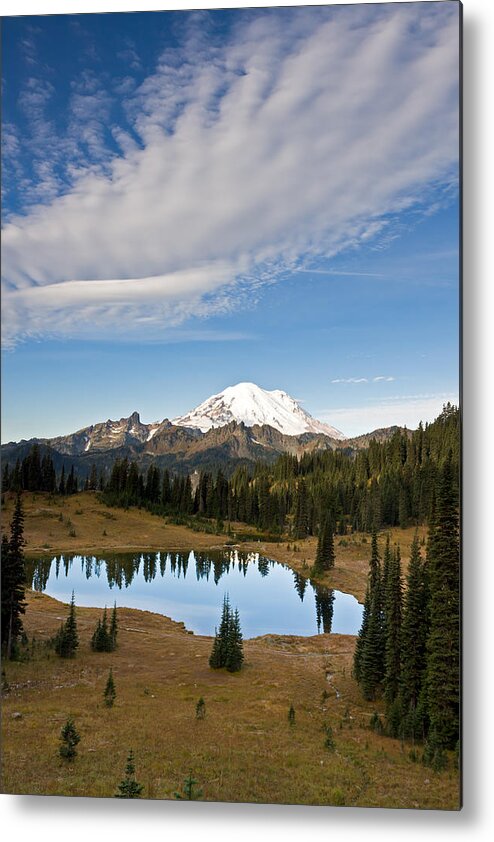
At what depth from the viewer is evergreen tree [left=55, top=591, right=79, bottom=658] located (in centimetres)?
638

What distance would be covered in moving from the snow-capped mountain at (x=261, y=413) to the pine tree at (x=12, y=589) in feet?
6.87

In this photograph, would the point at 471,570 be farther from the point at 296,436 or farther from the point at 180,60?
the point at 180,60

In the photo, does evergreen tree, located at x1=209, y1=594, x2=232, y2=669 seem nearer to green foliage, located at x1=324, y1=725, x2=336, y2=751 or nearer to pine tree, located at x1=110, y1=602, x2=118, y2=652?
pine tree, located at x1=110, y1=602, x2=118, y2=652

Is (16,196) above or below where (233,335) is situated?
above

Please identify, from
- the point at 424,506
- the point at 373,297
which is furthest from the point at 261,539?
the point at 373,297

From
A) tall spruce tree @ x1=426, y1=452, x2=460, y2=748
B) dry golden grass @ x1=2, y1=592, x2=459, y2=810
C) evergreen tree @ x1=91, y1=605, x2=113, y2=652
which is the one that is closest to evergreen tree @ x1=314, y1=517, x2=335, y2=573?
dry golden grass @ x1=2, y1=592, x2=459, y2=810

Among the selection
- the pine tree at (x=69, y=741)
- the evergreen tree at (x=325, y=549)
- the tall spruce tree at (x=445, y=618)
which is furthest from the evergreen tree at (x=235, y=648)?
the tall spruce tree at (x=445, y=618)

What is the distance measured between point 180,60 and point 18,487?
15.6 feet

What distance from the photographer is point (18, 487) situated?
6.55 metres

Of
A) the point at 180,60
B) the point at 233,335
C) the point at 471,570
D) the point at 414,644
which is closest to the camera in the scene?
the point at 471,570

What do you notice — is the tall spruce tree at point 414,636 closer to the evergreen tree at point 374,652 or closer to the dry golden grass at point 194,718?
the evergreen tree at point 374,652

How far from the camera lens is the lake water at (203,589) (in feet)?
20.4

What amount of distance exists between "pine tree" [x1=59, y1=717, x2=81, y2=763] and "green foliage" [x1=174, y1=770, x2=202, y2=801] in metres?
1.02

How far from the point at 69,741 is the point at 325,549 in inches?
121
